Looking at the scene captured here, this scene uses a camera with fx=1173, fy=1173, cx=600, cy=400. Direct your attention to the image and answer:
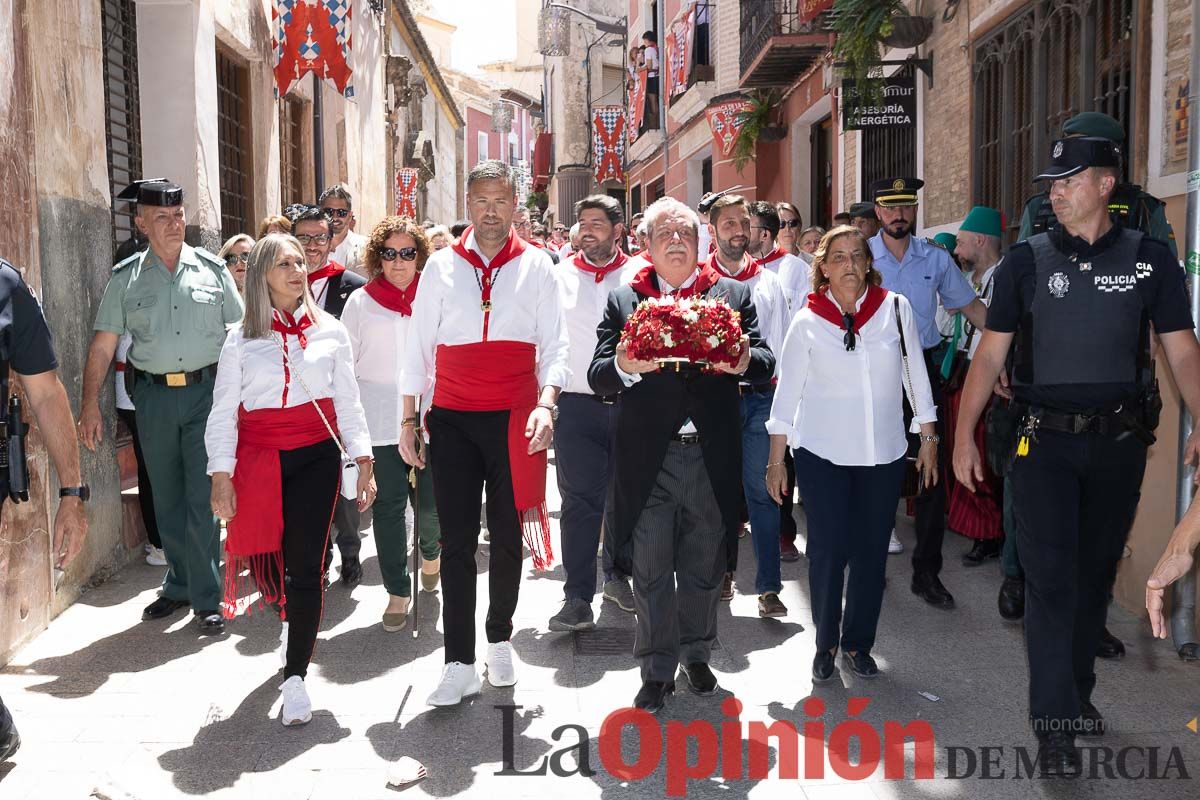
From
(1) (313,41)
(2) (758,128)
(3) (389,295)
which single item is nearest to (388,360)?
(3) (389,295)

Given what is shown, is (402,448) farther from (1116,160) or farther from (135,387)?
(1116,160)

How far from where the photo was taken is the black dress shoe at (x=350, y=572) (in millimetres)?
7160

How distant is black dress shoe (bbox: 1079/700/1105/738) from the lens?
4.54 m

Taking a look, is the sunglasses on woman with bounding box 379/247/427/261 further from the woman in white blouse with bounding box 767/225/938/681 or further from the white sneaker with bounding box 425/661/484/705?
the white sneaker with bounding box 425/661/484/705

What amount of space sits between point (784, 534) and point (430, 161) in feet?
78.0

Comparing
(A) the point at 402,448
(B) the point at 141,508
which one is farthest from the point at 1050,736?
(B) the point at 141,508

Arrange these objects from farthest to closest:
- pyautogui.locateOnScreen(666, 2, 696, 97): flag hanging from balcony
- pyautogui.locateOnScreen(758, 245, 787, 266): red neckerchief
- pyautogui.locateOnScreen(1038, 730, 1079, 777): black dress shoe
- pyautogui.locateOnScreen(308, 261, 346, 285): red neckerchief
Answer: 1. pyautogui.locateOnScreen(666, 2, 696, 97): flag hanging from balcony
2. pyautogui.locateOnScreen(758, 245, 787, 266): red neckerchief
3. pyautogui.locateOnScreen(308, 261, 346, 285): red neckerchief
4. pyautogui.locateOnScreen(1038, 730, 1079, 777): black dress shoe

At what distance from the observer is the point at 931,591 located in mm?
6539

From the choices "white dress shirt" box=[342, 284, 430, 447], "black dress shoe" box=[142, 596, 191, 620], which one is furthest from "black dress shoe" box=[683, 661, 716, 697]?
"black dress shoe" box=[142, 596, 191, 620]

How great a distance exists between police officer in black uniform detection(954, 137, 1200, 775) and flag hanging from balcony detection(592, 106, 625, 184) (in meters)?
28.6

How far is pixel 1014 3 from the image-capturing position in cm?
878

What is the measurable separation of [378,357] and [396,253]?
22.7 inches

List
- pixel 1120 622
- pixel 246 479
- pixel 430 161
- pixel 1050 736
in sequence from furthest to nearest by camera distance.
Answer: pixel 430 161
pixel 1120 622
pixel 246 479
pixel 1050 736

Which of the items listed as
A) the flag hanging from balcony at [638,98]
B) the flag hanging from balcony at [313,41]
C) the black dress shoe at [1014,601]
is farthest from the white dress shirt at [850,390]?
the flag hanging from balcony at [638,98]
